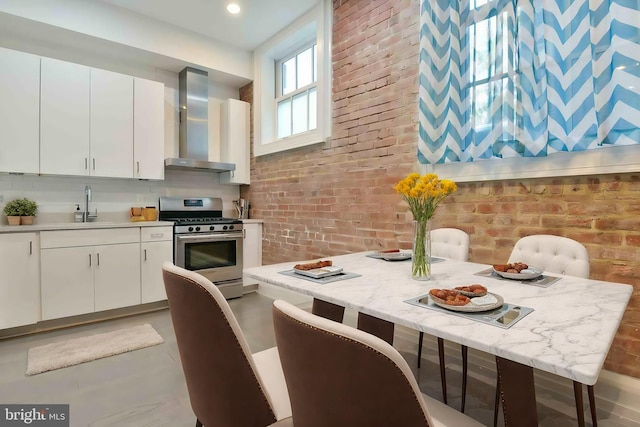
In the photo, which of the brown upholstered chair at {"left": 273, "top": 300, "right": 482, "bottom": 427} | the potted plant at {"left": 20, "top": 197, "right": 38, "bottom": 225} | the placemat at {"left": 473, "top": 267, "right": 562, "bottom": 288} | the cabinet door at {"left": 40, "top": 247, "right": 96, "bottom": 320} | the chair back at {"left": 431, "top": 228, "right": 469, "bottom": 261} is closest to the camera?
the brown upholstered chair at {"left": 273, "top": 300, "right": 482, "bottom": 427}

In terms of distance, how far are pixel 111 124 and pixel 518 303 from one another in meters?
3.90

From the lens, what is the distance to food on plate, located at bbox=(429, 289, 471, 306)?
1.07m

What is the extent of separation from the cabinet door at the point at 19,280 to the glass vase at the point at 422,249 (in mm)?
3194

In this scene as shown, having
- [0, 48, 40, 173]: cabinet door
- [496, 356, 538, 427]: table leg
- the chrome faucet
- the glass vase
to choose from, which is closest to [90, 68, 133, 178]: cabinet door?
the chrome faucet

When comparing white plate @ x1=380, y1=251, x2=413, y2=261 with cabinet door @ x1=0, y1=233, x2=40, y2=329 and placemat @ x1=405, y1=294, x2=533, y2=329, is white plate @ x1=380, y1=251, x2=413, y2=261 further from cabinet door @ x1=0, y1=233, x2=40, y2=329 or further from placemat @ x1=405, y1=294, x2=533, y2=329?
cabinet door @ x1=0, y1=233, x2=40, y2=329

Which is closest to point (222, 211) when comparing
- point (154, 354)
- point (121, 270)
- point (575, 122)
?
point (121, 270)

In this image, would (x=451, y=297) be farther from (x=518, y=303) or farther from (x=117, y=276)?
(x=117, y=276)

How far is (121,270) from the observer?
10.9ft

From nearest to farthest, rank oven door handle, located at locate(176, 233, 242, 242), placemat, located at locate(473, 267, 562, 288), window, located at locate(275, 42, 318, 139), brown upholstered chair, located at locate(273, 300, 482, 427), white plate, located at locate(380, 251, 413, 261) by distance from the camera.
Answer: brown upholstered chair, located at locate(273, 300, 482, 427)
placemat, located at locate(473, 267, 562, 288)
white plate, located at locate(380, 251, 413, 261)
oven door handle, located at locate(176, 233, 242, 242)
window, located at locate(275, 42, 318, 139)

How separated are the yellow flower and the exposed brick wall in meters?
0.98

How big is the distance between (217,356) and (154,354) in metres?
1.95

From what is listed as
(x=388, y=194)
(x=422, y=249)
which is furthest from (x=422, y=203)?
(x=388, y=194)

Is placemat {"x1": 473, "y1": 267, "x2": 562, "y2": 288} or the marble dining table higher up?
placemat {"x1": 473, "y1": 267, "x2": 562, "y2": 288}

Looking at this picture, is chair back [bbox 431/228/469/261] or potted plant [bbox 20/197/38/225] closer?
chair back [bbox 431/228/469/261]
